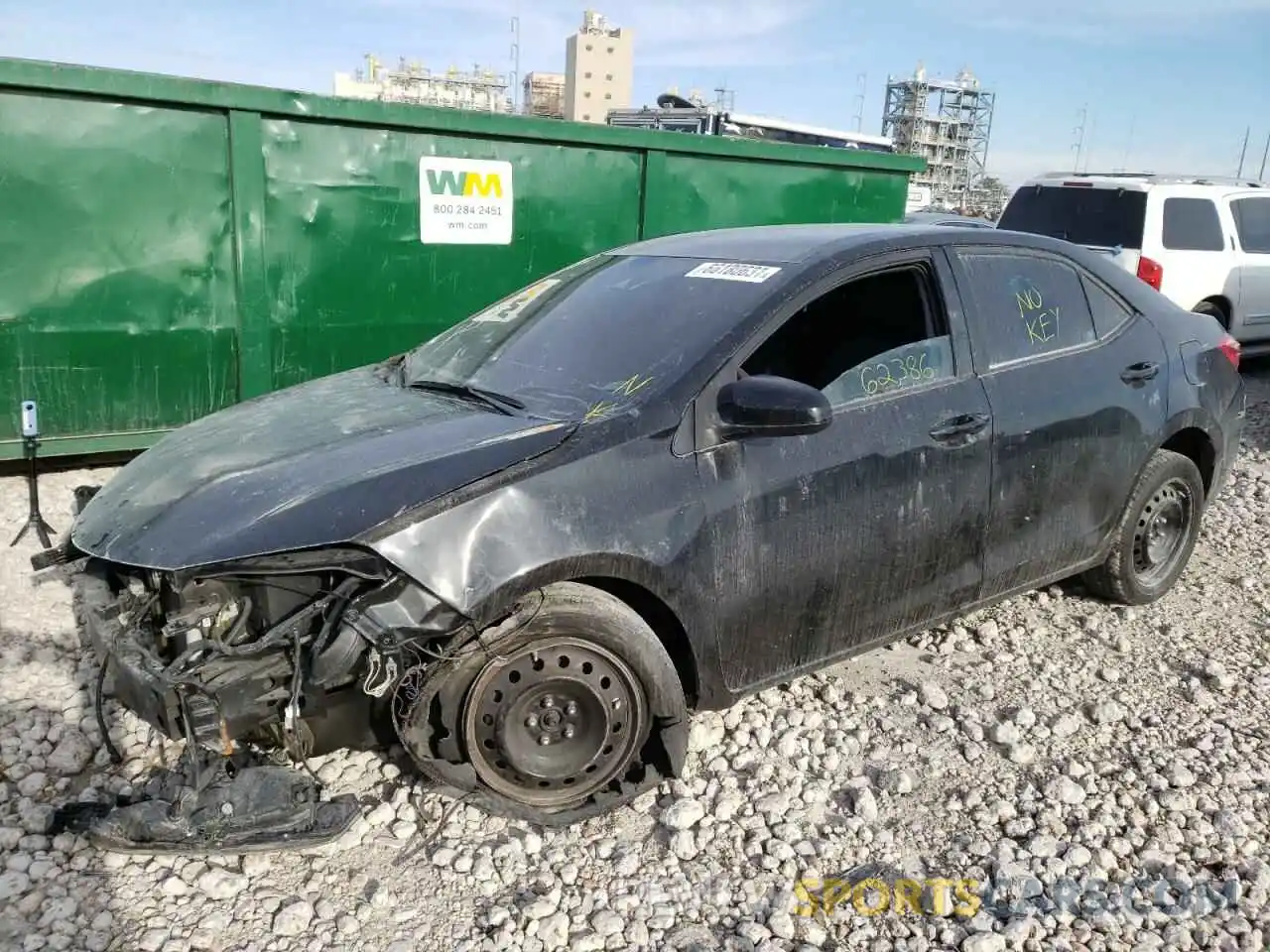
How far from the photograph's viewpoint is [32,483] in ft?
16.0

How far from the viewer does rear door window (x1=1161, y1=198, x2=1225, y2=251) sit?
9.23m

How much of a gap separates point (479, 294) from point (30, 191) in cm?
250

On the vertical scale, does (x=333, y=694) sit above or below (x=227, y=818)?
above

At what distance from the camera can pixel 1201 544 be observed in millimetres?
5430

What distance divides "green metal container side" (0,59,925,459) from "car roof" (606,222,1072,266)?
98.8 inches

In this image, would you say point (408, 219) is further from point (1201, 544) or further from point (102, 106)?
point (1201, 544)

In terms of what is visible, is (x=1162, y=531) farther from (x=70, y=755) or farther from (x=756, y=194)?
(x=70, y=755)

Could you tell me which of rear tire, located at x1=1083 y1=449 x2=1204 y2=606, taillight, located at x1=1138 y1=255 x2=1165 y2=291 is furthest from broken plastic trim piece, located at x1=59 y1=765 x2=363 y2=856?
taillight, located at x1=1138 y1=255 x2=1165 y2=291

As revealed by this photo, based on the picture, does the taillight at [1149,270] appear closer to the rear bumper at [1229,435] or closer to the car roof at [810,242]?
the rear bumper at [1229,435]

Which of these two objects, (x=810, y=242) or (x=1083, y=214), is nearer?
(x=810, y=242)

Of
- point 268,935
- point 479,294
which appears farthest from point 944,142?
point 268,935

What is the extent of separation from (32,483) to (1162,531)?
17.4ft

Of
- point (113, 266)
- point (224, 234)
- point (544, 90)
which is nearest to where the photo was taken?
point (113, 266)

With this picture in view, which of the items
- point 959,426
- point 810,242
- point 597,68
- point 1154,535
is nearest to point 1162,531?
point 1154,535
